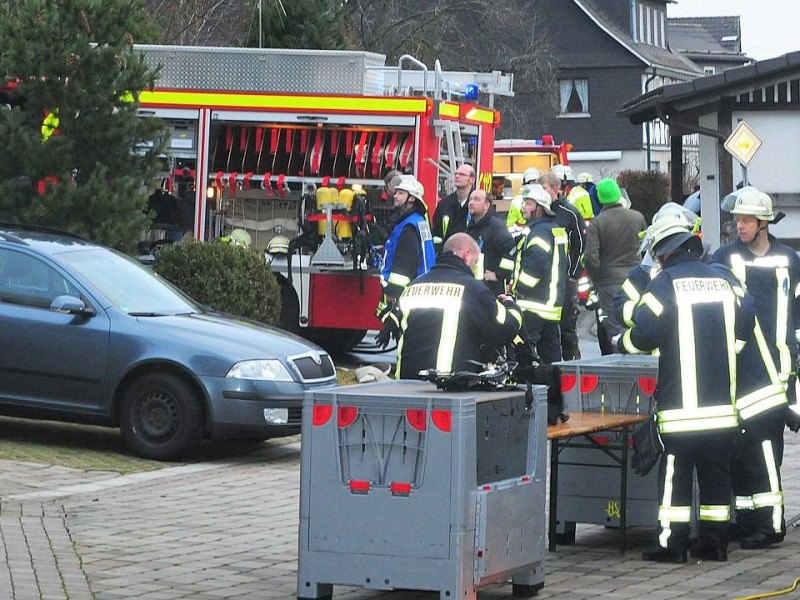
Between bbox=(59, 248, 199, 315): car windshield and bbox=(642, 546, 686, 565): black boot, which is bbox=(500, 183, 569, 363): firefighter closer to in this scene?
bbox=(59, 248, 199, 315): car windshield

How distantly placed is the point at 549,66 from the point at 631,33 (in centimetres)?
1913

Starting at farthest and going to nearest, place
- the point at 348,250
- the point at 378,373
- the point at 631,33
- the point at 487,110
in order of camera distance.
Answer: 1. the point at 631,33
2. the point at 487,110
3. the point at 348,250
4. the point at 378,373

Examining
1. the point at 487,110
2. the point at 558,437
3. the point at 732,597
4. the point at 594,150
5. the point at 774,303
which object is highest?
the point at 594,150

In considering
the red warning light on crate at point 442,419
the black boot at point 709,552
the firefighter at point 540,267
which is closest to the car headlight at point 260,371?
the firefighter at point 540,267

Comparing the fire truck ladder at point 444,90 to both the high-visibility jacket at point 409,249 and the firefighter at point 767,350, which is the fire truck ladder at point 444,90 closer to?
the high-visibility jacket at point 409,249

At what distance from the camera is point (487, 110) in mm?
18453

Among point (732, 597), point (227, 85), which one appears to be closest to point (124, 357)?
point (732, 597)

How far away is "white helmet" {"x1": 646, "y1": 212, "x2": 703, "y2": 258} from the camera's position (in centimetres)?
823

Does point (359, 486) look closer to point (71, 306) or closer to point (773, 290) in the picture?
point (773, 290)

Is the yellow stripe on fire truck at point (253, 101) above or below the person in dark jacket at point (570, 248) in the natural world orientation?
above

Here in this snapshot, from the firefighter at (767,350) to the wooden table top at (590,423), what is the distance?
626 mm

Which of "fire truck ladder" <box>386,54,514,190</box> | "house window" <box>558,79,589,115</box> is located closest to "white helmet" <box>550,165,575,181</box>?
"fire truck ladder" <box>386,54,514,190</box>

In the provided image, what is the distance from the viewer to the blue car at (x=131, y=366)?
11.3 meters

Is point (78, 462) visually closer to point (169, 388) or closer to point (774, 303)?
point (169, 388)
